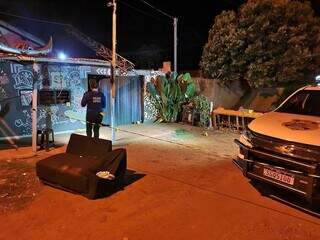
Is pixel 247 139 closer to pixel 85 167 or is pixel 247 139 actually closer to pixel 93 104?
pixel 85 167

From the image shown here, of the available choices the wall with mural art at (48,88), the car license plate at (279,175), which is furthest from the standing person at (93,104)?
the car license plate at (279,175)

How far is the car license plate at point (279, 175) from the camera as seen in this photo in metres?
5.51

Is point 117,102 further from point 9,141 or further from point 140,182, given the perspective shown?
point 140,182

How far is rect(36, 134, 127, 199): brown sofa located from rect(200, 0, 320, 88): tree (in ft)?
30.8

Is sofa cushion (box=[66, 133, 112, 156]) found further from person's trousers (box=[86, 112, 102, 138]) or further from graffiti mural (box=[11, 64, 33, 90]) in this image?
graffiti mural (box=[11, 64, 33, 90])

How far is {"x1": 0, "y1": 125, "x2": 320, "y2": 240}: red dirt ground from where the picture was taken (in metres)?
4.82

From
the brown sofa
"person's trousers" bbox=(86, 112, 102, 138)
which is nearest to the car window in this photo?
the brown sofa

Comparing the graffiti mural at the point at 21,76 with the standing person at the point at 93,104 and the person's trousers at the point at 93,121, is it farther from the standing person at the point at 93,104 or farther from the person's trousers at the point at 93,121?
the person's trousers at the point at 93,121

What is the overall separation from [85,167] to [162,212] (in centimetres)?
164

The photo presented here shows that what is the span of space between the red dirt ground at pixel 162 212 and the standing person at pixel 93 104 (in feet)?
7.68

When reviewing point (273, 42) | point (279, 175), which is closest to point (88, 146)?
point (279, 175)

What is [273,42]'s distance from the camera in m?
14.2

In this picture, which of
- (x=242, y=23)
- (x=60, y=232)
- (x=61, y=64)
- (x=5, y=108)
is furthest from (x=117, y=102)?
(x=60, y=232)

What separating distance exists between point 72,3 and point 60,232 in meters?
20.2
